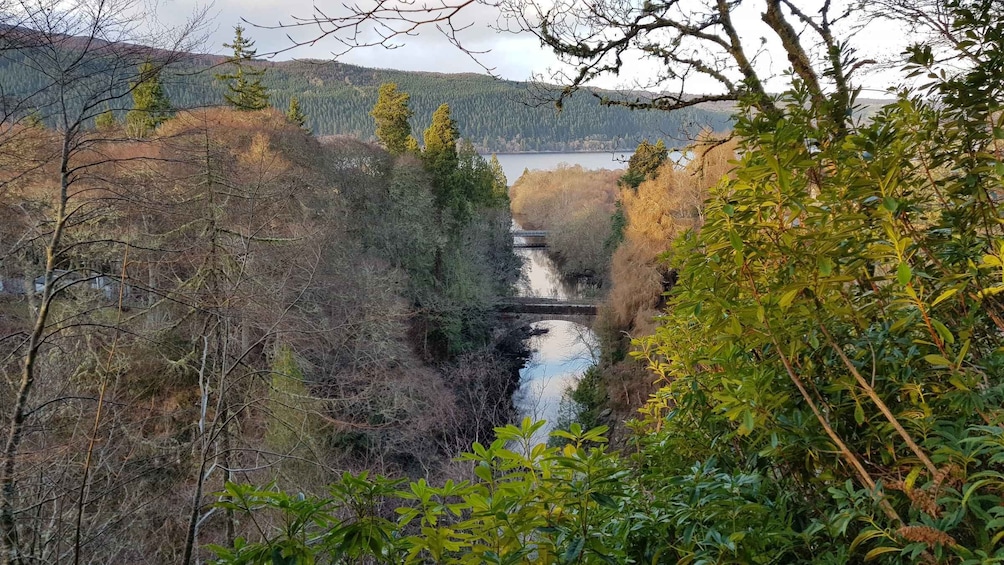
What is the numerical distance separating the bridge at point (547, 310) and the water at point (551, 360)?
1.78ft

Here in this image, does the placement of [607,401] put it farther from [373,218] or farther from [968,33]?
[968,33]

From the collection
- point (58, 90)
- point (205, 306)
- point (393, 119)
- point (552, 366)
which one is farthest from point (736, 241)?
point (393, 119)

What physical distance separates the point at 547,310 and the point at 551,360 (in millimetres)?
1645

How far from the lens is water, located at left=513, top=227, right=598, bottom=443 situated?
1577 centimetres

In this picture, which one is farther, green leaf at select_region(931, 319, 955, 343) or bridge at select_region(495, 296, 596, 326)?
bridge at select_region(495, 296, 596, 326)

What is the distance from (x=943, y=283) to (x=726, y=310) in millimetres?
378

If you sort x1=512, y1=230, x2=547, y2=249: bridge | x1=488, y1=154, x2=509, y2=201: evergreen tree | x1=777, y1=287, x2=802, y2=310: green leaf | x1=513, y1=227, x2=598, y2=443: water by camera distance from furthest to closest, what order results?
x1=512, y1=230, x2=547, y2=249: bridge
x1=488, y1=154, x2=509, y2=201: evergreen tree
x1=513, y1=227, x2=598, y2=443: water
x1=777, y1=287, x2=802, y2=310: green leaf

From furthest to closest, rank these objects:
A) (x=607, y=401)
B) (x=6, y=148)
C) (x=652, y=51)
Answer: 1. (x=607, y=401)
2. (x=6, y=148)
3. (x=652, y=51)

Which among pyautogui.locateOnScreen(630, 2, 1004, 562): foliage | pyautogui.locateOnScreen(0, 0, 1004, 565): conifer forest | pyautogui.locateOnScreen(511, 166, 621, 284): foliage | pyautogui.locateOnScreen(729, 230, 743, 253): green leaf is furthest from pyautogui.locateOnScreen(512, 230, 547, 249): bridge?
pyautogui.locateOnScreen(729, 230, 743, 253): green leaf

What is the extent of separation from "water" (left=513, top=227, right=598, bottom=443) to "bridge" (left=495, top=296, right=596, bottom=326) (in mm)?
543

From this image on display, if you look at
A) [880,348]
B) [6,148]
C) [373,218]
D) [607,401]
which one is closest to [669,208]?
[607,401]

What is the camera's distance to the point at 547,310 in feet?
66.1

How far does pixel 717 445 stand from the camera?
4.83ft

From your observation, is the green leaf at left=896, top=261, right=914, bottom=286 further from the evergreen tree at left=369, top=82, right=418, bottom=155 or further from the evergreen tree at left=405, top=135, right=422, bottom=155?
the evergreen tree at left=369, top=82, right=418, bottom=155
